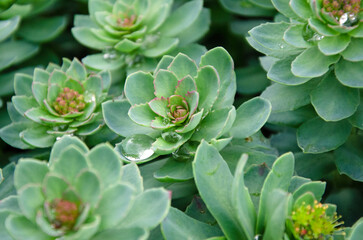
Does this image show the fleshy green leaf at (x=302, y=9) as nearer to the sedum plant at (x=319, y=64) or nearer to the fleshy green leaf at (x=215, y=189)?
the sedum plant at (x=319, y=64)

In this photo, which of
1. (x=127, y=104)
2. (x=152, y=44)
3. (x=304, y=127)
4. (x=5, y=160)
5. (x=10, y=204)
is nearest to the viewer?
(x=10, y=204)

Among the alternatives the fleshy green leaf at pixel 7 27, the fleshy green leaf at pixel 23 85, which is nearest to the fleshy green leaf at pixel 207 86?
the fleshy green leaf at pixel 23 85

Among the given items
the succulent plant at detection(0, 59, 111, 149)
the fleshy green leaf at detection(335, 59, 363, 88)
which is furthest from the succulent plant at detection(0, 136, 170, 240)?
the fleshy green leaf at detection(335, 59, 363, 88)

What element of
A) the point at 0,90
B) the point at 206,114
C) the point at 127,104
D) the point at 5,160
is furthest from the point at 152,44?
the point at 5,160

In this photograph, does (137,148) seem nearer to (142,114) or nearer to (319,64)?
(142,114)

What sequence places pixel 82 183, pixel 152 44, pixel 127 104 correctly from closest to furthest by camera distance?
pixel 82 183, pixel 127 104, pixel 152 44

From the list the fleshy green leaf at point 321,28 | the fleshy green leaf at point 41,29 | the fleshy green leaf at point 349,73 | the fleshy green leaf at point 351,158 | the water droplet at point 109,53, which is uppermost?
the fleshy green leaf at point 321,28

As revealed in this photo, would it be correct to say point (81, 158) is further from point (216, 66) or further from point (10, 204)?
point (216, 66)
